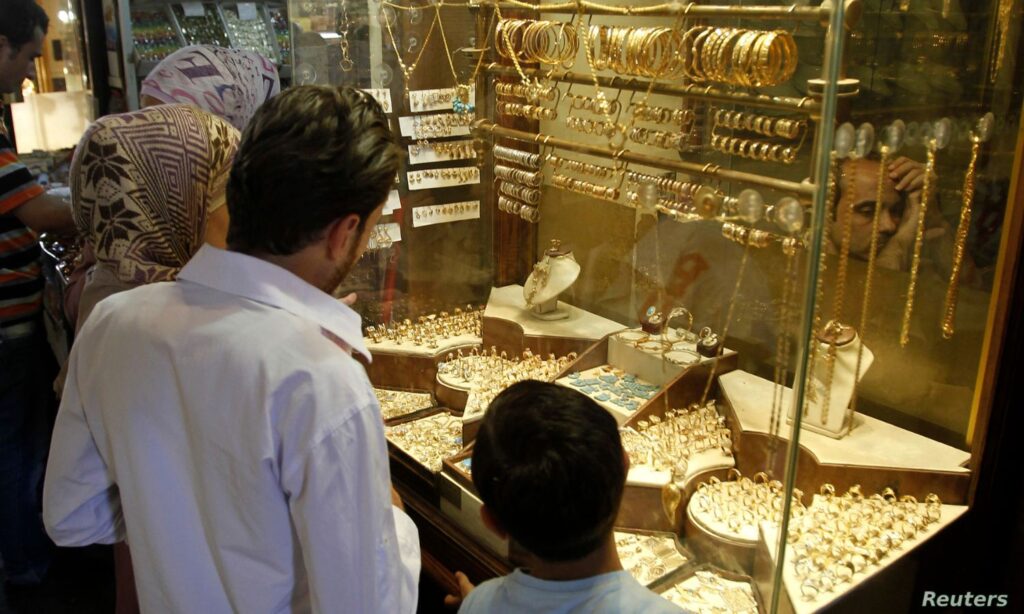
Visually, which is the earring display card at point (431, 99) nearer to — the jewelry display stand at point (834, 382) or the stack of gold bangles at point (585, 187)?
the stack of gold bangles at point (585, 187)

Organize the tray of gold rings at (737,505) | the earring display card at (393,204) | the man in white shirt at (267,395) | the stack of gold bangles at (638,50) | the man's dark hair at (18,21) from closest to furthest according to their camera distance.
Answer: the man in white shirt at (267,395), the tray of gold rings at (737,505), the stack of gold bangles at (638,50), the man's dark hair at (18,21), the earring display card at (393,204)

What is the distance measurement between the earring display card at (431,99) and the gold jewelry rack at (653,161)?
0.13m

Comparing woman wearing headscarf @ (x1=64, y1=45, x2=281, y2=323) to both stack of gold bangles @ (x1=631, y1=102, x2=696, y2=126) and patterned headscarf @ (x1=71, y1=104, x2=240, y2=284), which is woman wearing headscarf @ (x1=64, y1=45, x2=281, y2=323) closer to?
patterned headscarf @ (x1=71, y1=104, x2=240, y2=284)

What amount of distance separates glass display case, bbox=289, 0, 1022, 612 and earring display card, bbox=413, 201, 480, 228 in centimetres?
32

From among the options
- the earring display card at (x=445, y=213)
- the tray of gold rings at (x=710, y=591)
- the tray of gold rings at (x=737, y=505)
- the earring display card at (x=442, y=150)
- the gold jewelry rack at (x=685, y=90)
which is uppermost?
the gold jewelry rack at (x=685, y=90)

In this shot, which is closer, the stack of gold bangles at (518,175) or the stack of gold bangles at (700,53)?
the stack of gold bangles at (700,53)

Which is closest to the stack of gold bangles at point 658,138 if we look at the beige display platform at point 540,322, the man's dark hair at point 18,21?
the beige display platform at point 540,322

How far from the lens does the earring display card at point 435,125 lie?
269 centimetres

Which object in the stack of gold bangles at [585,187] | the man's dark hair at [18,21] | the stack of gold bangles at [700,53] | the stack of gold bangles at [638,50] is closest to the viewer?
the stack of gold bangles at [700,53]

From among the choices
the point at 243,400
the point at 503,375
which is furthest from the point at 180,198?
the point at 503,375

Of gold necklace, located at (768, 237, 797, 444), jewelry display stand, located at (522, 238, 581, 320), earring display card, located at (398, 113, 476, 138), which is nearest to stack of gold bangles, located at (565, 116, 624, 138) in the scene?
jewelry display stand, located at (522, 238, 581, 320)

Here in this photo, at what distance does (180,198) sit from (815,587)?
133 cm

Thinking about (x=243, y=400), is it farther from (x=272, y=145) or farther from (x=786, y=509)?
(x=786, y=509)

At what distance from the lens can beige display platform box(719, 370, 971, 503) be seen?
1.81 meters
